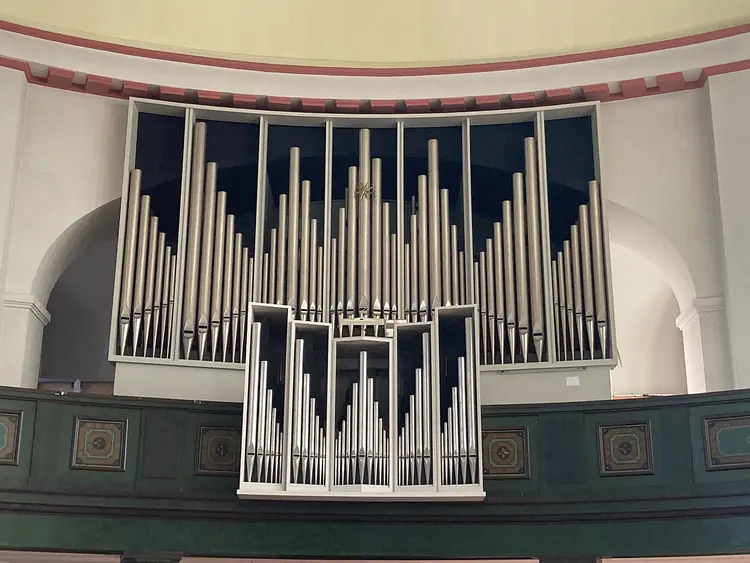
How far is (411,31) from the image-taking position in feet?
44.4

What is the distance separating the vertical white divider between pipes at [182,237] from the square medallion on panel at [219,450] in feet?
4.73

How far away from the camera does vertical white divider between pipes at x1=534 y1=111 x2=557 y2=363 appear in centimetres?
1192

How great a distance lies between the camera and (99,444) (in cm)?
1041

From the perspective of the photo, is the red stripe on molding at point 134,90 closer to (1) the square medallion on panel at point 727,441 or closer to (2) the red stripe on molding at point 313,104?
(2) the red stripe on molding at point 313,104

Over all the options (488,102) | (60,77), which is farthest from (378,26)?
(60,77)

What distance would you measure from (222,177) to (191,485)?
160 inches

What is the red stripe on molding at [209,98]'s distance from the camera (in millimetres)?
12906

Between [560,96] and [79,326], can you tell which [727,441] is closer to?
[560,96]

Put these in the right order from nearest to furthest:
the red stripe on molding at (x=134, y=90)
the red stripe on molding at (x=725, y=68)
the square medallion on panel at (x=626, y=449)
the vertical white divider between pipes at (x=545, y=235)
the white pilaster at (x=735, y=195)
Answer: the square medallion on panel at (x=626, y=449) < the white pilaster at (x=735, y=195) < the vertical white divider between pipes at (x=545, y=235) < the red stripe on molding at (x=725, y=68) < the red stripe on molding at (x=134, y=90)

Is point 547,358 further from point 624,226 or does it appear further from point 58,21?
point 58,21

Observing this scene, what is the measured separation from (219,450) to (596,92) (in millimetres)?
6047

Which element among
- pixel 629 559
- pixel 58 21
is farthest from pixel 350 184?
pixel 629 559

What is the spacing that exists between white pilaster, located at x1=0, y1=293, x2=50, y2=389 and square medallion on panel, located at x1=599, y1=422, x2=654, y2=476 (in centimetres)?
608

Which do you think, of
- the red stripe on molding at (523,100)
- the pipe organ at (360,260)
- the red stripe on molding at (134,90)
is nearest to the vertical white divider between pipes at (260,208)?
the pipe organ at (360,260)
